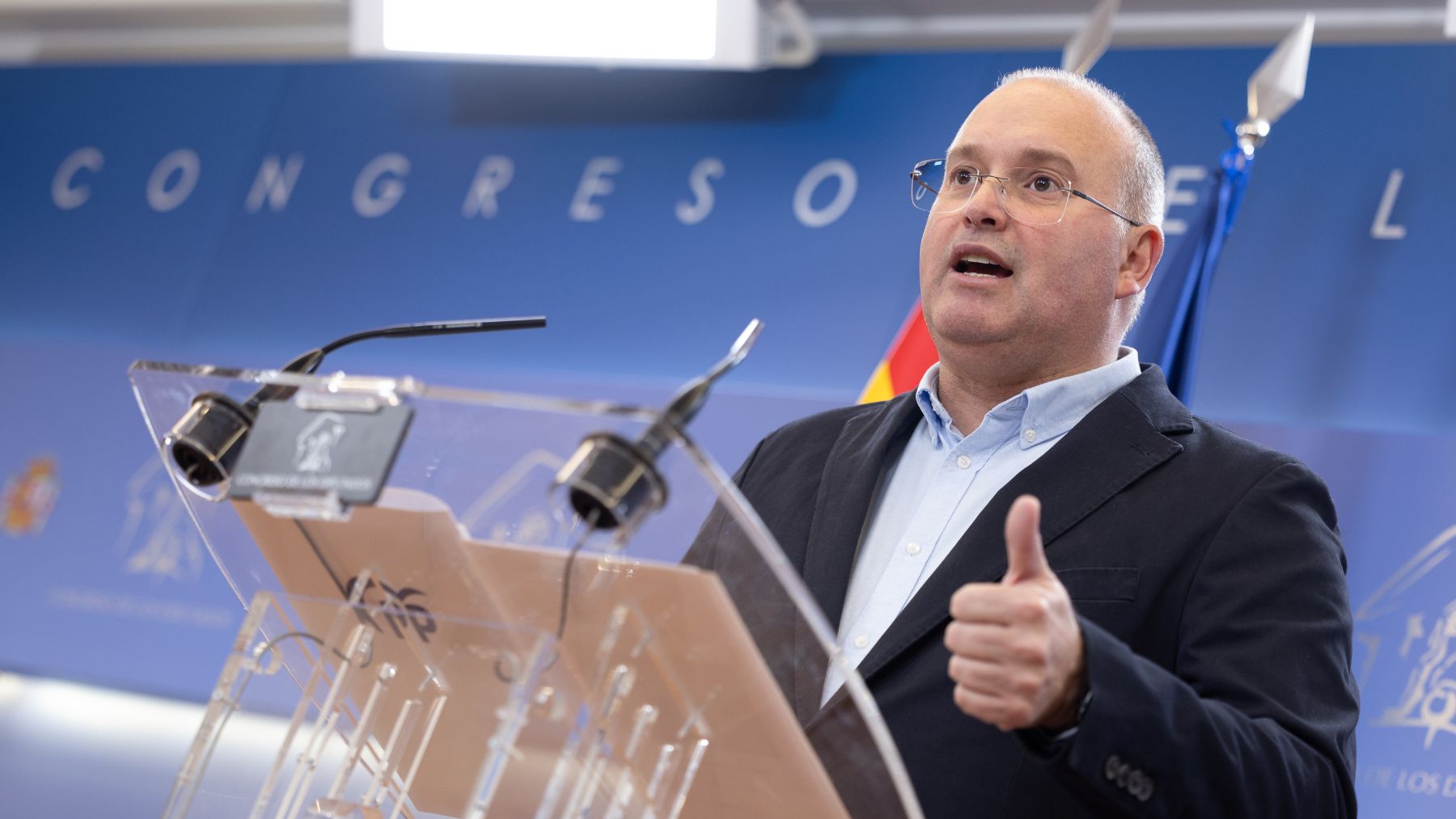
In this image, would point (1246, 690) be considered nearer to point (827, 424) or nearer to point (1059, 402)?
point (1059, 402)

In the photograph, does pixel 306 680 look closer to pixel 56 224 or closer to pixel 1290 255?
pixel 1290 255

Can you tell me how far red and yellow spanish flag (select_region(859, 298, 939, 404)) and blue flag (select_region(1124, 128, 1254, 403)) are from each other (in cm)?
49

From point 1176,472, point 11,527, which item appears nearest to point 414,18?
point 11,527

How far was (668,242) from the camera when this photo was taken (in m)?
3.91

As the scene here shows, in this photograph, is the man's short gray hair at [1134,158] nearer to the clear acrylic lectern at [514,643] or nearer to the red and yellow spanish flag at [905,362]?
the clear acrylic lectern at [514,643]

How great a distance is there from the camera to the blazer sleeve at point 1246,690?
1091 mm

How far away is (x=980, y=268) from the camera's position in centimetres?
173

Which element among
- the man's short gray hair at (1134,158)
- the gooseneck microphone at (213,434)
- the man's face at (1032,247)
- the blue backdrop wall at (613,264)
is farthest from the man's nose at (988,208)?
the blue backdrop wall at (613,264)

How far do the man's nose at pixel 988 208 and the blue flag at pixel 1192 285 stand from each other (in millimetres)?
1144

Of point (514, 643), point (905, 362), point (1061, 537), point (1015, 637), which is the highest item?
point (905, 362)

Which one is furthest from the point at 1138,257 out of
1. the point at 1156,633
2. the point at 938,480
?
the point at 1156,633

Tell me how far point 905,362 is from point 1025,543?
2126 mm

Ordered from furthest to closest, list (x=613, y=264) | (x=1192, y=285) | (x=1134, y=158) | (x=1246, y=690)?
1. (x=613, y=264)
2. (x=1192, y=285)
3. (x=1134, y=158)
4. (x=1246, y=690)

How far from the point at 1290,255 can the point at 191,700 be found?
9.83ft
